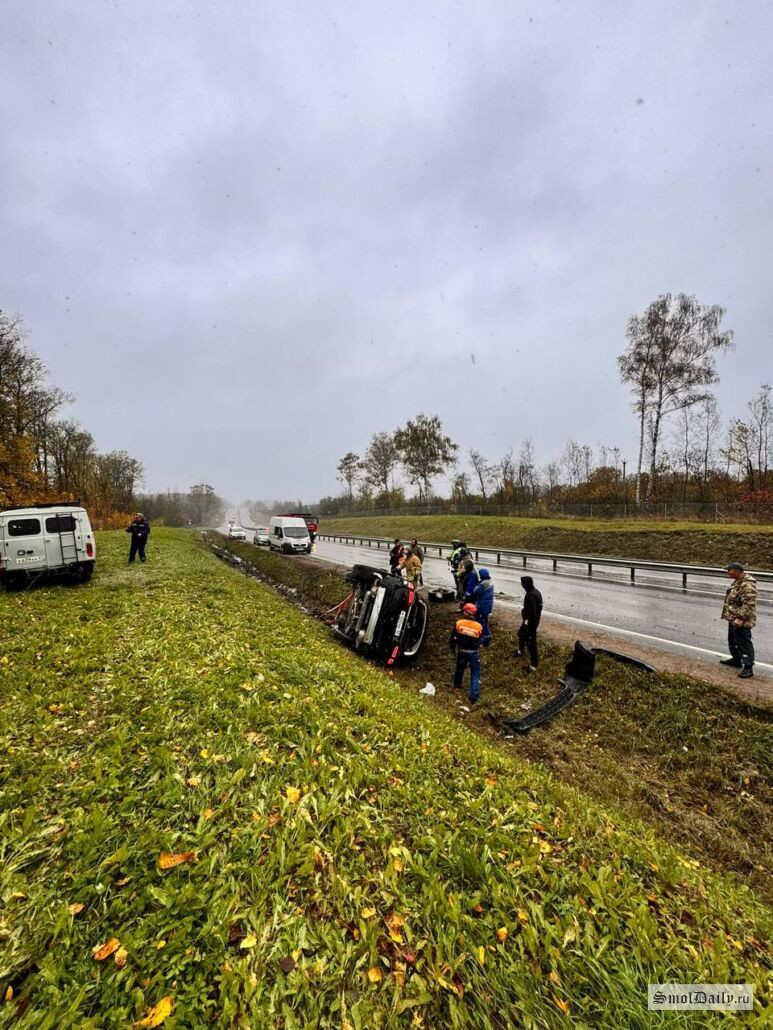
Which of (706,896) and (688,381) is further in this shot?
(688,381)

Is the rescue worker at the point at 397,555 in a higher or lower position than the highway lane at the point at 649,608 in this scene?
higher

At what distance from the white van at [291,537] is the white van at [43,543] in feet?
50.3

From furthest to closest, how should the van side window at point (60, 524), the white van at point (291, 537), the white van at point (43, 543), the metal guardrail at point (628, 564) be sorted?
the white van at point (291, 537) < the metal guardrail at point (628, 564) < the van side window at point (60, 524) < the white van at point (43, 543)

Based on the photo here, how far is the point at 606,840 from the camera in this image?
3.74m

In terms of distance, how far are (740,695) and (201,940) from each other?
24.5 feet

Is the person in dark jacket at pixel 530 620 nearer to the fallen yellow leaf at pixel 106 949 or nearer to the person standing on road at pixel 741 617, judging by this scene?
the person standing on road at pixel 741 617

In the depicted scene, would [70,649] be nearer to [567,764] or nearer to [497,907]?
[497,907]

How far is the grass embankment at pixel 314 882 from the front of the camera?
2.30 metres

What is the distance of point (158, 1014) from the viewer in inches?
81.9

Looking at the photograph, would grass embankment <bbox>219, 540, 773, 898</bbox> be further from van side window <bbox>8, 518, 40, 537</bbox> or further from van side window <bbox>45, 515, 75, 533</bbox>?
van side window <bbox>8, 518, 40, 537</bbox>

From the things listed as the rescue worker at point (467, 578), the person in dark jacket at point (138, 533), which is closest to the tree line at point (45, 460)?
the person in dark jacket at point (138, 533)

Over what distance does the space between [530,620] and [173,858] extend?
6.74m

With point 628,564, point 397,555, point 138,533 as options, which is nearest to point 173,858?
point 397,555

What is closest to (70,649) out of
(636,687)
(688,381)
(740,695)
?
(636,687)
